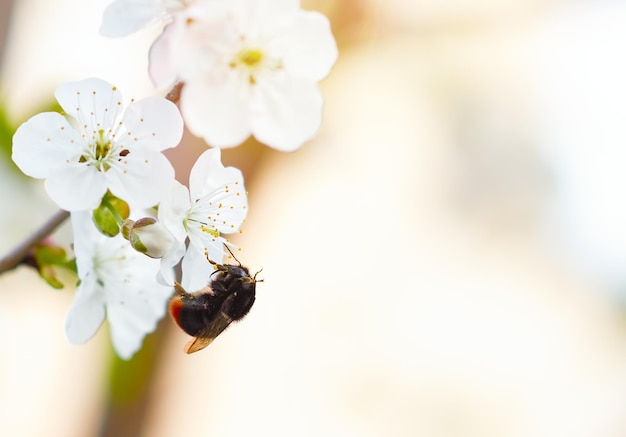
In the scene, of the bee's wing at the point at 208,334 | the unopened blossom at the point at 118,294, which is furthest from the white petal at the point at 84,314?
the bee's wing at the point at 208,334

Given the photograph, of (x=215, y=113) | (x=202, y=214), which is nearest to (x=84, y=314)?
(x=202, y=214)

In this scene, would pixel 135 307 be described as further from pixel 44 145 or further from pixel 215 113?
pixel 215 113

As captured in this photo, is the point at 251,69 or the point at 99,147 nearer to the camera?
the point at 251,69

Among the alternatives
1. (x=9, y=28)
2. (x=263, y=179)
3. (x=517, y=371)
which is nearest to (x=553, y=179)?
(x=517, y=371)

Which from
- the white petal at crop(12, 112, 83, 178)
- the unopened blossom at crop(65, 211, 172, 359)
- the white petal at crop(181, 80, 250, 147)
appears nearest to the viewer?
the white petal at crop(181, 80, 250, 147)

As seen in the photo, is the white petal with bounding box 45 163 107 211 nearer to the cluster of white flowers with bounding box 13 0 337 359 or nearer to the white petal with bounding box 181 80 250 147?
the cluster of white flowers with bounding box 13 0 337 359

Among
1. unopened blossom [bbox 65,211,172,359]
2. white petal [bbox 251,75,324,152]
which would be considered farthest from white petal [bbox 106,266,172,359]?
white petal [bbox 251,75,324,152]
